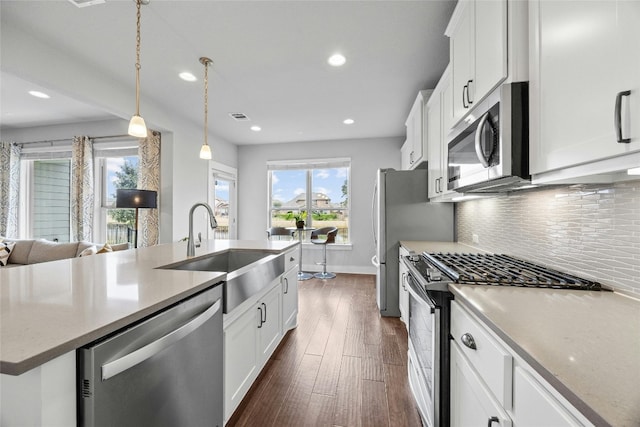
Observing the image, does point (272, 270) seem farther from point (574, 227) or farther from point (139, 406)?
point (574, 227)

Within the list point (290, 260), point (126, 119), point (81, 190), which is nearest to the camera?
point (290, 260)

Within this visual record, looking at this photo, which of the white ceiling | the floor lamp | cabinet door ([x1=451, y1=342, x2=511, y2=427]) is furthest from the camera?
the floor lamp

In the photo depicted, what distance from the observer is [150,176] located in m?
3.96

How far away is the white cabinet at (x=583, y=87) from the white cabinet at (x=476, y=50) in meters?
0.15

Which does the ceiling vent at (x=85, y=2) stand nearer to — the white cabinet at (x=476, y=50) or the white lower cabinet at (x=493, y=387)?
the white cabinet at (x=476, y=50)

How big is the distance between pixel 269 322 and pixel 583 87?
2.07 metres

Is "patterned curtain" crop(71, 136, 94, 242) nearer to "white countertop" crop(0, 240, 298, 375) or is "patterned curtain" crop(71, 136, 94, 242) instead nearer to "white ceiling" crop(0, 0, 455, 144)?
"white ceiling" crop(0, 0, 455, 144)

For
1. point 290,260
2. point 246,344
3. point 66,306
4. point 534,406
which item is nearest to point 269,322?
point 246,344

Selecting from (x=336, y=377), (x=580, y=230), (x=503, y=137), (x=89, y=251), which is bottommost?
(x=336, y=377)

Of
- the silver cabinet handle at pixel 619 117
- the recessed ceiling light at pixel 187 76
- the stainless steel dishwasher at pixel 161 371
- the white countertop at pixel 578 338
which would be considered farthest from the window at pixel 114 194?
the silver cabinet handle at pixel 619 117

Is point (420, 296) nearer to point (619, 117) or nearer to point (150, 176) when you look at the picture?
point (619, 117)

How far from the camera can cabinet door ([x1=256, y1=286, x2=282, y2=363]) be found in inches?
72.3

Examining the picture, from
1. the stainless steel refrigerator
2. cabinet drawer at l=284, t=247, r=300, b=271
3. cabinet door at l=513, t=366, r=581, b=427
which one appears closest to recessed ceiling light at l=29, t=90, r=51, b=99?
cabinet drawer at l=284, t=247, r=300, b=271

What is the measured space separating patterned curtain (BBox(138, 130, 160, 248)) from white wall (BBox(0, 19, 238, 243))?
0.26 feet
